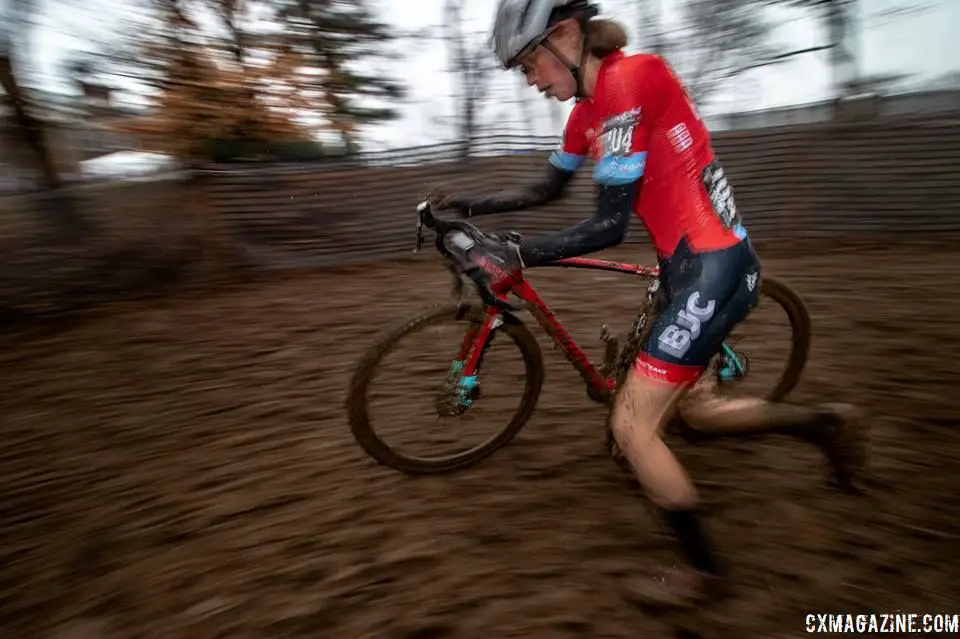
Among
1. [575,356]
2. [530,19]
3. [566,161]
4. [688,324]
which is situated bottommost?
[575,356]

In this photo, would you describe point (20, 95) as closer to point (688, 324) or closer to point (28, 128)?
point (28, 128)

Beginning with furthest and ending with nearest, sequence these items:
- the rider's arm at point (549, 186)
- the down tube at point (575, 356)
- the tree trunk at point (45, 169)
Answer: the tree trunk at point (45, 169), the down tube at point (575, 356), the rider's arm at point (549, 186)

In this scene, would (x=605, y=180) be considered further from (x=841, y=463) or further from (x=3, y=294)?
(x=3, y=294)

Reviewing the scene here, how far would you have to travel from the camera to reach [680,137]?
188 cm

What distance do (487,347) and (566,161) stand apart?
88 centimetres

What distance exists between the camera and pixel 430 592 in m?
2.18

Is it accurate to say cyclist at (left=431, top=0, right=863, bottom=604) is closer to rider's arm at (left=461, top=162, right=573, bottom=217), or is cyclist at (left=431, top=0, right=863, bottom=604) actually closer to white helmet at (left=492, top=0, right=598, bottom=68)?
white helmet at (left=492, top=0, right=598, bottom=68)

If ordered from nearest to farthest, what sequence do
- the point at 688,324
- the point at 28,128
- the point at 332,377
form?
the point at 688,324 < the point at 332,377 < the point at 28,128

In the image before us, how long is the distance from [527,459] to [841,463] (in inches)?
54.9

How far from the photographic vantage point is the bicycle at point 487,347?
252 centimetres

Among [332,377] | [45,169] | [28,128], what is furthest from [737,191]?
[28,128]

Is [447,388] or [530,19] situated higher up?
[530,19]

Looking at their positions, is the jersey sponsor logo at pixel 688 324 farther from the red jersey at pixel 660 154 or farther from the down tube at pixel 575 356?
the down tube at pixel 575 356

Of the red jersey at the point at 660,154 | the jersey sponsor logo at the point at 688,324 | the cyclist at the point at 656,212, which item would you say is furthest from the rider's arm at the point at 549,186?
the jersey sponsor logo at the point at 688,324
